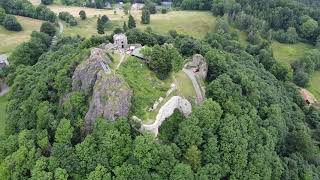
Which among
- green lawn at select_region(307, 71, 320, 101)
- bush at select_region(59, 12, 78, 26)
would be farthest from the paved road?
bush at select_region(59, 12, 78, 26)

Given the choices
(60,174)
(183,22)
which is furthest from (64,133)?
(183,22)

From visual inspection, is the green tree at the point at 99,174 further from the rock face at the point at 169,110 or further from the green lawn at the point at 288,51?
the green lawn at the point at 288,51

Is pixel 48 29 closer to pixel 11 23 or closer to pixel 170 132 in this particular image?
pixel 11 23

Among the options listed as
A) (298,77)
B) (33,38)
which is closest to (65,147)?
(33,38)

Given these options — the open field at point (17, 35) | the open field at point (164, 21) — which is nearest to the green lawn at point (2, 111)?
the open field at point (17, 35)

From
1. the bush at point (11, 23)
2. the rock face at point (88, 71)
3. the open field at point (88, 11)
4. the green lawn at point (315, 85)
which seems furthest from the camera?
the open field at point (88, 11)
